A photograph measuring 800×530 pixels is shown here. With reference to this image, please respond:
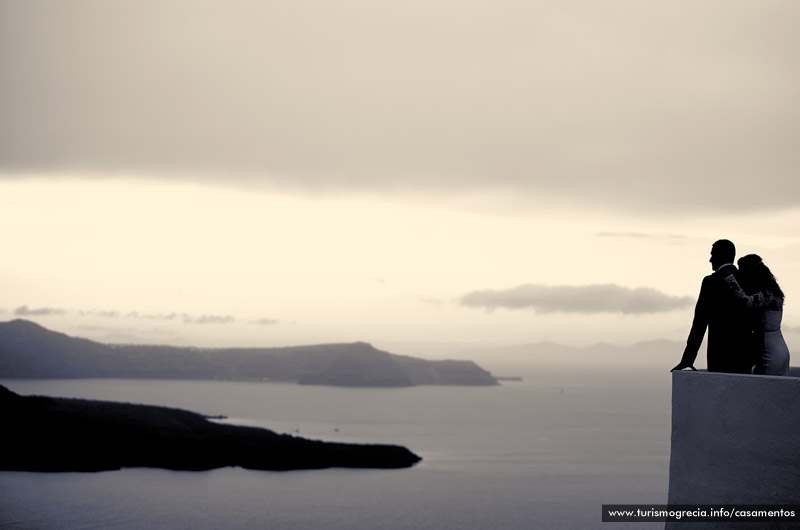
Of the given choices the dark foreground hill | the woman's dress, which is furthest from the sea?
the woman's dress

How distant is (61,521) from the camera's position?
229 ft

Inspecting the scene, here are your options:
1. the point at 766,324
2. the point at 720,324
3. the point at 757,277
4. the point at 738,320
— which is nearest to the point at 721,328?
the point at 720,324

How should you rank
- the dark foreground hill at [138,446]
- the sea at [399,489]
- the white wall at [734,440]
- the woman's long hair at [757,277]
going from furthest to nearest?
the dark foreground hill at [138,446], the sea at [399,489], the woman's long hair at [757,277], the white wall at [734,440]

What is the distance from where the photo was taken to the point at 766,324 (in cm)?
755

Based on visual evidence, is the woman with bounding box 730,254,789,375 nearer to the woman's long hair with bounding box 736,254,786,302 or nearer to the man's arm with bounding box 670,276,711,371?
the woman's long hair with bounding box 736,254,786,302

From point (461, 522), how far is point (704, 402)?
215 feet

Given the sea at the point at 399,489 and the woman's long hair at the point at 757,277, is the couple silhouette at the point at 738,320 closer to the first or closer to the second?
the woman's long hair at the point at 757,277

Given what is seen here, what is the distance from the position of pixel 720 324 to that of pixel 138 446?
11673 cm

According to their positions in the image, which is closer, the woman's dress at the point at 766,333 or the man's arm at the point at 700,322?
the woman's dress at the point at 766,333

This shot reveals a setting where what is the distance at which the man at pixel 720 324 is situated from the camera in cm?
739

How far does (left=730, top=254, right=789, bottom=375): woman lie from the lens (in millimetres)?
7473

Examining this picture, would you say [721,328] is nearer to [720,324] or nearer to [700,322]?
[720,324]

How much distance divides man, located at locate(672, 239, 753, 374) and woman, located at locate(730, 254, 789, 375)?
0.11 m

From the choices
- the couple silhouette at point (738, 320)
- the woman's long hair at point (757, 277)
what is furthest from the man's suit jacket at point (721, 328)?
the woman's long hair at point (757, 277)
